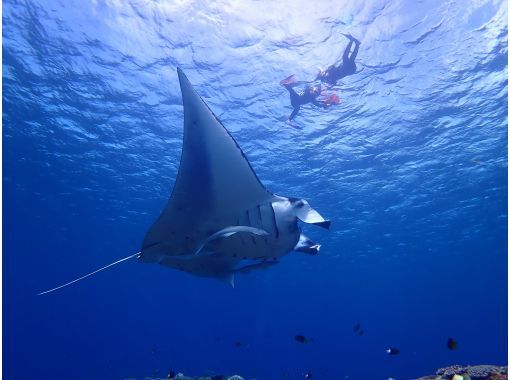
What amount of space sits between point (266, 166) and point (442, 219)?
1839 centimetres

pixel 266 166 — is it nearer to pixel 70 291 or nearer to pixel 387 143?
pixel 387 143

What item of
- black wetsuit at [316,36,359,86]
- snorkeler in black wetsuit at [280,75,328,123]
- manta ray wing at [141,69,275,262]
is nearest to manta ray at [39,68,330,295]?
manta ray wing at [141,69,275,262]

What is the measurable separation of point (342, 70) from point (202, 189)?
9681 millimetres

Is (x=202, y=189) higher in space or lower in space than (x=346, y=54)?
lower

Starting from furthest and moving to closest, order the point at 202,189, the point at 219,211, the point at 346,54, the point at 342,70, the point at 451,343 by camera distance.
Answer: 1. the point at 342,70
2. the point at 346,54
3. the point at 451,343
4. the point at 219,211
5. the point at 202,189

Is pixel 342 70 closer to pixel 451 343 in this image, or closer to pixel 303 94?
pixel 303 94

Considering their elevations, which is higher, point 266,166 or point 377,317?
point 266,166

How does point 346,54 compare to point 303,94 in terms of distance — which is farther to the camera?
point 303,94

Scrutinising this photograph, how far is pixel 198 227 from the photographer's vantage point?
14.9 ft

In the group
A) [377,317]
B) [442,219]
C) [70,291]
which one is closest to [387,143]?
[442,219]

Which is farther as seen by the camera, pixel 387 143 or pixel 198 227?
pixel 387 143

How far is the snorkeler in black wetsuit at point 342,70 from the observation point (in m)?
11.6

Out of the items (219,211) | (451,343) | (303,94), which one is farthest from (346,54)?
(219,211)

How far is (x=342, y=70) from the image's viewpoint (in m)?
12.4
